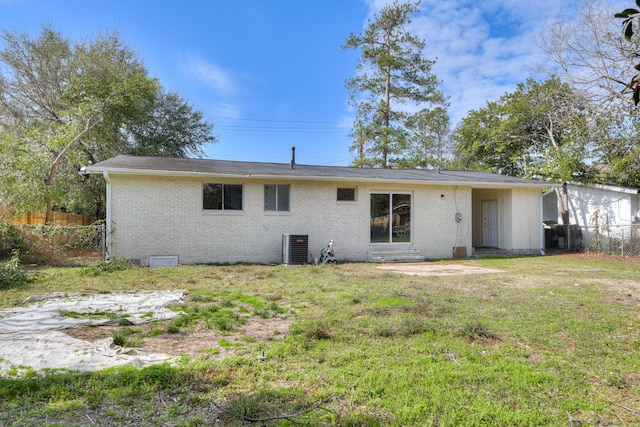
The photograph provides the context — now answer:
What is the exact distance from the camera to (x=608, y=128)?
14.8m

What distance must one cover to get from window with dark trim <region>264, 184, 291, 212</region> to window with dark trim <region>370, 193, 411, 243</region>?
300cm

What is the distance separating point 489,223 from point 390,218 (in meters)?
5.51

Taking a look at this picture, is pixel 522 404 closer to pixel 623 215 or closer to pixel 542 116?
pixel 623 215

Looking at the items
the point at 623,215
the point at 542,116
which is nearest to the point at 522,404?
the point at 623,215

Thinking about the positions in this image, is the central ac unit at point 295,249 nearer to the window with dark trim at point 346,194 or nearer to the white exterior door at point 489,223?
the window with dark trim at point 346,194

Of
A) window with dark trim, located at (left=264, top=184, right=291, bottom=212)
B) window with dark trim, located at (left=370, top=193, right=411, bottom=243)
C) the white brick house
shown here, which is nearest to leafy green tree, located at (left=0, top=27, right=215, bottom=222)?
the white brick house

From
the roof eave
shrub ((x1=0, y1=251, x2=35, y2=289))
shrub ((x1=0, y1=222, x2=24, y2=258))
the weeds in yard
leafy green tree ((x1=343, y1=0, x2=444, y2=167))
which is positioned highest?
leafy green tree ((x1=343, y1=0, x2=444, y2=167))

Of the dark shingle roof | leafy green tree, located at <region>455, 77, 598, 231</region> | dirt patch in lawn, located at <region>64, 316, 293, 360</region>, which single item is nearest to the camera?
dirt patch in lawn, located at <region>64, 316, 293, 360</region>

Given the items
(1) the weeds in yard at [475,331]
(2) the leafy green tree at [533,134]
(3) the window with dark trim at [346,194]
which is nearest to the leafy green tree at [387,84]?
(2) the leafy green tree at [533,134]

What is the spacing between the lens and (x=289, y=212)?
11.6 m

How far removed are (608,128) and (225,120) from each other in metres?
20.0

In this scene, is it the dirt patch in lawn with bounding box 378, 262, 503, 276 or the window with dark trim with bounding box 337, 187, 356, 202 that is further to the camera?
the window with dark trim with bounding box 337, 187, 356, 202

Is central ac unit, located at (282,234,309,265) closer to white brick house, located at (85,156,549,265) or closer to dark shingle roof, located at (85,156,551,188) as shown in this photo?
white brick house, located at (85,156,549,265)

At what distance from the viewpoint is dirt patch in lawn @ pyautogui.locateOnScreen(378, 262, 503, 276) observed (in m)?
9.32
